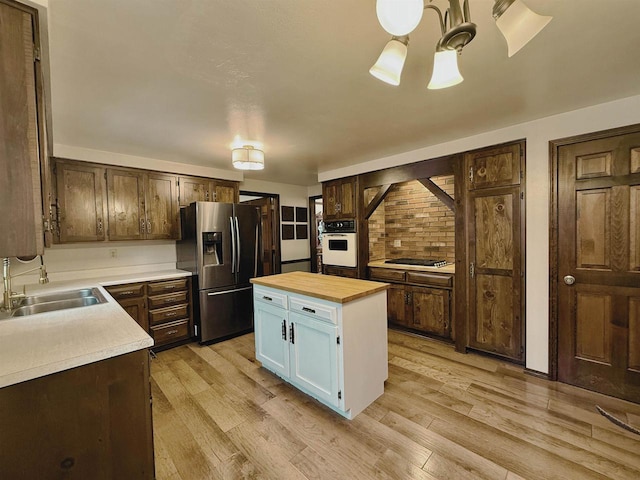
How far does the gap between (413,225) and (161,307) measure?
11.6ft

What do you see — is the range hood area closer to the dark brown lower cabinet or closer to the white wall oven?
the white wall oven

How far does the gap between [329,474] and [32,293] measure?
277cm

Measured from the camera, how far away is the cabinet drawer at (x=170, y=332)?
321 cm

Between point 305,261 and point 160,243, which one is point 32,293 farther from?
point 305,261

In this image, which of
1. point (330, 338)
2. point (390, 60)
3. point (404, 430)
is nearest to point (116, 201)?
point (330, 338)

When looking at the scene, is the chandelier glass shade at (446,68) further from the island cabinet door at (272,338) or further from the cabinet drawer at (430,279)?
the cabinet drawer at (430,279)

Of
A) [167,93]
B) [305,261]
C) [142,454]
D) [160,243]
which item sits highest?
[167,93]

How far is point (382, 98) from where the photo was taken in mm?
2029

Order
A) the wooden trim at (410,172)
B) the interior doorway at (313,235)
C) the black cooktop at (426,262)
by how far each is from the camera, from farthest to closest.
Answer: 1. the interior doorway at (313,235)
2. the black cooktop at (426,262)
3. the wooden trim at (410,172)

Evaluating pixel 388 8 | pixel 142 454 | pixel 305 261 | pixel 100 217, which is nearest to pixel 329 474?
pixel 142 454

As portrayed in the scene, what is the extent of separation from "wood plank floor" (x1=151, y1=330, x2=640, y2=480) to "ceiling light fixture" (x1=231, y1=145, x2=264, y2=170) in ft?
6.92

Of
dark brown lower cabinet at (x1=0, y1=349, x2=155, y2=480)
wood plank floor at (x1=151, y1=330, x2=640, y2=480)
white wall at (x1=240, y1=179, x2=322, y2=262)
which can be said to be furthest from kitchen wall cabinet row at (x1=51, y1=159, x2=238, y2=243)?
dark brown lower cabinet at (x1=0, y1=349, x2=155, y2=480)

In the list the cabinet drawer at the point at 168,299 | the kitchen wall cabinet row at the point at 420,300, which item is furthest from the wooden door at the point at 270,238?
the kitchen wall cabinet row at the point at 420,300

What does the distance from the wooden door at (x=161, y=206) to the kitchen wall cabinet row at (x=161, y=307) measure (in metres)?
0.69
